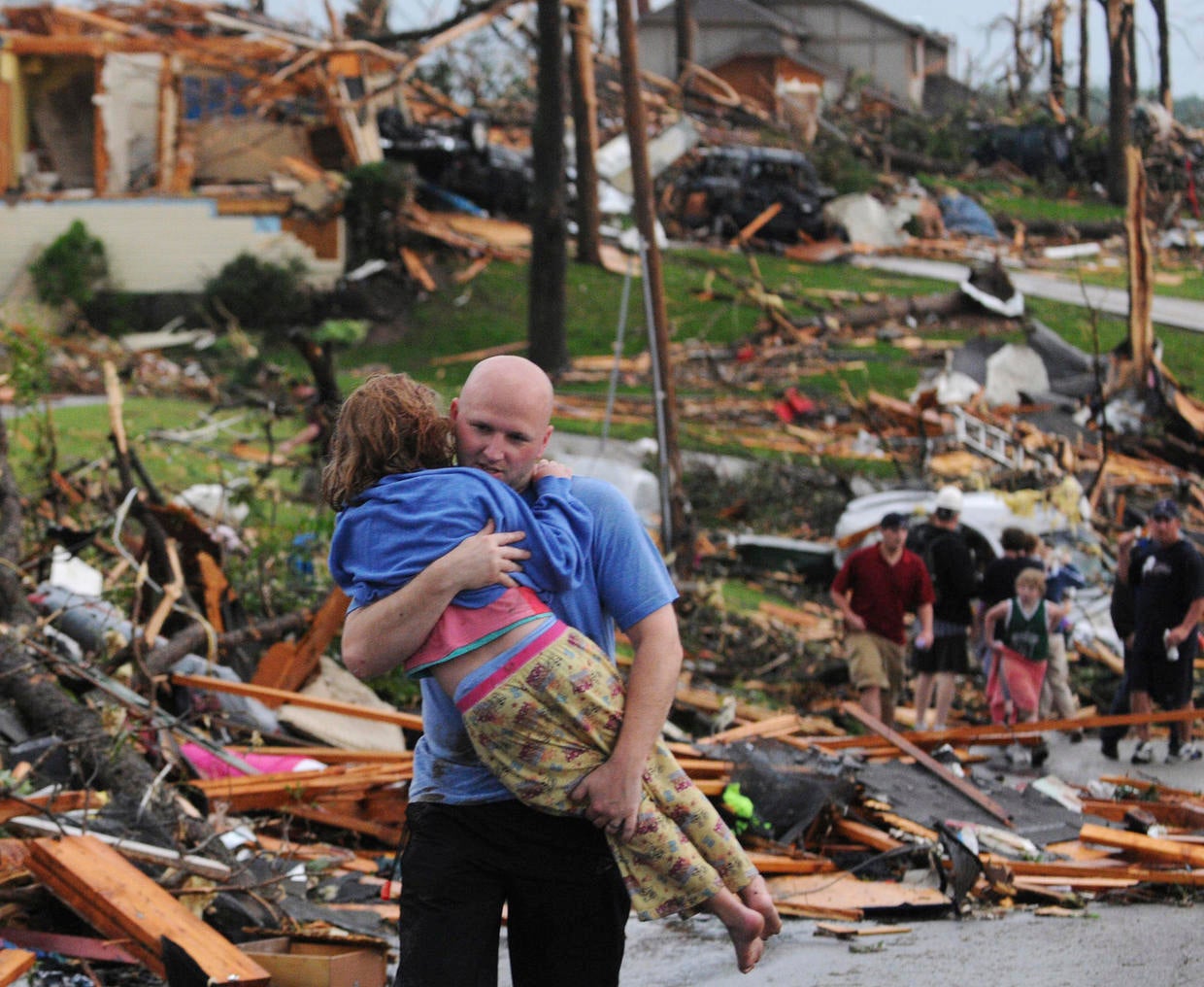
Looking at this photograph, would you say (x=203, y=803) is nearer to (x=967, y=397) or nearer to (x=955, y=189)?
(x=967, y=397)

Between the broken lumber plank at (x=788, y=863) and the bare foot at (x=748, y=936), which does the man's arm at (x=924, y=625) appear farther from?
the bare foot at (x=748, y=936)

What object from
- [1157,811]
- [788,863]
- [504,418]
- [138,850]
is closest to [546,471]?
→ [504,418]

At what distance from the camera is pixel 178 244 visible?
27.5 metres

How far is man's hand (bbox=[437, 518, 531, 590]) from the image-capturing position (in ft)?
9.31

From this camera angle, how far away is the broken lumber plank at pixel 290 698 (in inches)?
289

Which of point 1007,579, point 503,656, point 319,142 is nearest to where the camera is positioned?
point 503,656

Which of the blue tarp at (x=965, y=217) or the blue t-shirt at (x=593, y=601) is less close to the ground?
the blue tarp at (x=965, y=217)

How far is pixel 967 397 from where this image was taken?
19.2 m

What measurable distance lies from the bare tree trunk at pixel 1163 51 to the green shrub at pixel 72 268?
27.8 metres

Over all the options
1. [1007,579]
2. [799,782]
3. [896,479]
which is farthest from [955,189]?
[799,782]

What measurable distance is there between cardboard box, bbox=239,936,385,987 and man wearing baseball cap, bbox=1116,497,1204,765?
22.2ft

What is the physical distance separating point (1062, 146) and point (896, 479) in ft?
104

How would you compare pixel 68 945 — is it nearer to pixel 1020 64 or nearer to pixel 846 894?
pixel 846 894

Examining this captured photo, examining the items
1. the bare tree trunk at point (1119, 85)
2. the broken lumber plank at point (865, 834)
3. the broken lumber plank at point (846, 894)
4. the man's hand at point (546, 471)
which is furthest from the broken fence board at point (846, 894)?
the bare tree trunk at point (1119, 85)
